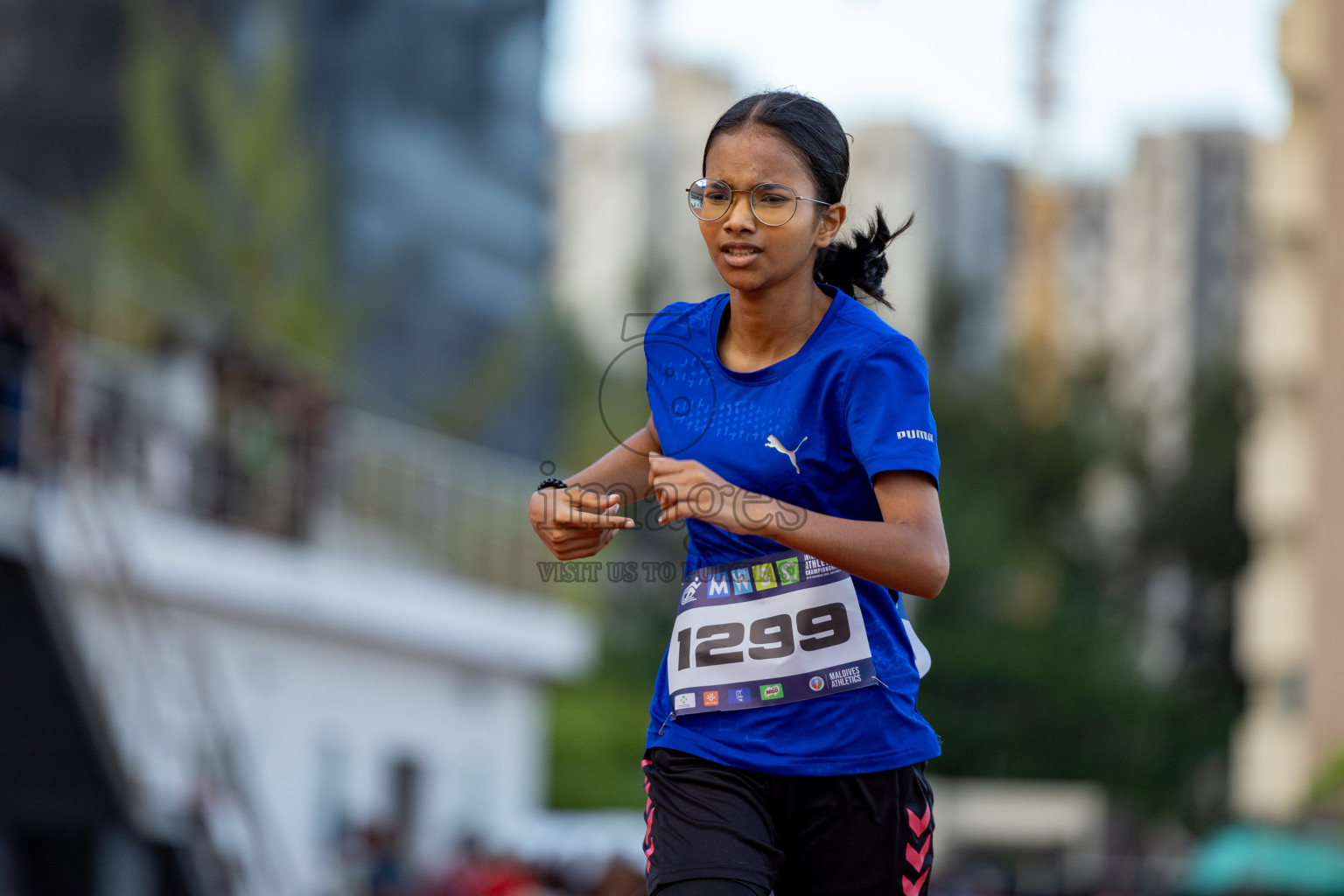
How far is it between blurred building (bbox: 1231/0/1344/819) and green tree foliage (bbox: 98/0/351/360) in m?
19.4

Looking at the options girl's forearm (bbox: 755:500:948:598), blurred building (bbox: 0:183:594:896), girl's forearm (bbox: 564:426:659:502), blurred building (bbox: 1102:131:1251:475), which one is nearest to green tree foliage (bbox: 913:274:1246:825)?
blurred building (bbox: 0:183:594:896)

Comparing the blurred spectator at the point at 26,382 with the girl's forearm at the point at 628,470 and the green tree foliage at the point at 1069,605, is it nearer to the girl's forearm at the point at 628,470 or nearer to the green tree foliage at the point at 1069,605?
the girl's forearm at the point at 628,470

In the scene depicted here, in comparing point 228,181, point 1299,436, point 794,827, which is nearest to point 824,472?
point 794,827

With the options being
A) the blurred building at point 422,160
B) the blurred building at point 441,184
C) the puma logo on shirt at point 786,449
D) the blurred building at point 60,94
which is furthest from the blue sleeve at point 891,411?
the blurred building at point 441,184

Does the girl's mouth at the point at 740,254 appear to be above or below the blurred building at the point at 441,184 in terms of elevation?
below

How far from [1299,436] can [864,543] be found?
36.1m

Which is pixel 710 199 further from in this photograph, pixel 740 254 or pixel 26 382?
pixel 26 382

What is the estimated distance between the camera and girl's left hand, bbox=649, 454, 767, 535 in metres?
3.26

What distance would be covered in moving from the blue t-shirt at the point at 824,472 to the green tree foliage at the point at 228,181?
65.5ft

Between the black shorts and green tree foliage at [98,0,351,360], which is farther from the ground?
green tree foliage at [98,0,351,360]

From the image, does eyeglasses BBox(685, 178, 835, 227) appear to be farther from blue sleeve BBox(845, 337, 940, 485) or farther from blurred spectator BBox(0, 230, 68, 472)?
blurred spectator BBox(0, 230, 68, 472)

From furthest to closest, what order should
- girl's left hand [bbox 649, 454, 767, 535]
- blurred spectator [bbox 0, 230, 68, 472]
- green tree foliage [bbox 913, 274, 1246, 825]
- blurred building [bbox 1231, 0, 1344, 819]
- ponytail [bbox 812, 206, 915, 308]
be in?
1. green tree foliage [bbox 913, 274, 1246, 825]
2. blurred building [bbox 1231, 0, 1344, 819]
3. blurred spectator [bbox 0, 230, 68, 472]
4. ponytail [bbox 812, 206, 915, 308]
5. girl's left hand [bbox 649, 454, 767, 535]

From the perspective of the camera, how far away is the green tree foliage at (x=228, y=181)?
22875mm

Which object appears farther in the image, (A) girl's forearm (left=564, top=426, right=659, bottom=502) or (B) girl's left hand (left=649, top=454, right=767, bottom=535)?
(A) girl's forearm (left=564, top=426, right=659, bottom=502)
